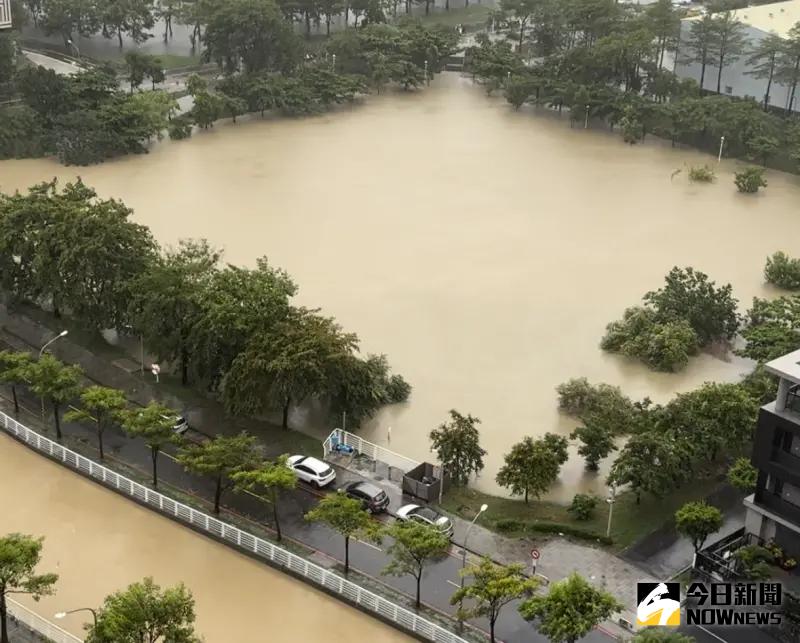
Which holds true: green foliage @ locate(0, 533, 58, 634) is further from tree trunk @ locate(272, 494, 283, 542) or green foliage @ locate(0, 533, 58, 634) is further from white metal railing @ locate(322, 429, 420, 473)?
white metal railing @ locate(322, 429, 420, 473)

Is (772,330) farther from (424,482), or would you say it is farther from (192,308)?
(192,308)

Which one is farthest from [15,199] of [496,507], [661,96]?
[661,96]

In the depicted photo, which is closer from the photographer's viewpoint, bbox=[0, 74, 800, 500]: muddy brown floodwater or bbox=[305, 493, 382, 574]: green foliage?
bbox=[305, 493, 382, 574]: green foliage

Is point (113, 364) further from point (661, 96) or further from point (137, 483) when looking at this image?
point (661, 96)

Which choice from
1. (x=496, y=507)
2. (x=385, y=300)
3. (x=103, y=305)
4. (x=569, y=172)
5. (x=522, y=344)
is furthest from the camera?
(x=569, y=172)

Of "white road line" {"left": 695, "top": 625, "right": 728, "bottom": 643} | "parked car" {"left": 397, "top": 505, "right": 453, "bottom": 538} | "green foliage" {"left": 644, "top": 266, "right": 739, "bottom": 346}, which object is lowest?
"white road line" {"left": 695, "top": 625, "right": 728, "bottom": 643}

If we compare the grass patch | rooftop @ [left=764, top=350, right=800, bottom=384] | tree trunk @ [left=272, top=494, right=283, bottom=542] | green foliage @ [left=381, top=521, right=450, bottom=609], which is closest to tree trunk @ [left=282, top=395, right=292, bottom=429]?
tree trunk @ [left=272, top=494, right=283, bottom=542]
